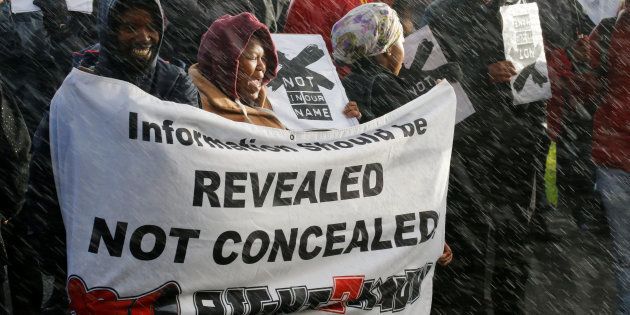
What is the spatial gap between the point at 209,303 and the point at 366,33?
2291mm

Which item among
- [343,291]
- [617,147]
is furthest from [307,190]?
[617,147]

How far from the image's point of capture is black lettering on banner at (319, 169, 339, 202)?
14.9 feet

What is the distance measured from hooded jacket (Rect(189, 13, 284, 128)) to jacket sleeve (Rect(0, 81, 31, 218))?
87 cm

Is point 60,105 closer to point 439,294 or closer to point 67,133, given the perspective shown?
point 67,133

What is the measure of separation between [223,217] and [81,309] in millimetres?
637

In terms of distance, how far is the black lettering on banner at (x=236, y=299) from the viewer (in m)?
4.26

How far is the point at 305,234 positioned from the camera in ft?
14.7

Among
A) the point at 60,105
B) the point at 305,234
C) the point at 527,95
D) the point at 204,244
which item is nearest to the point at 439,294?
the point at 527,95

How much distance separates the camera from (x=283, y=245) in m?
4.41

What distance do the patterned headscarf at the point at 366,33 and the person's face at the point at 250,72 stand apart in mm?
963

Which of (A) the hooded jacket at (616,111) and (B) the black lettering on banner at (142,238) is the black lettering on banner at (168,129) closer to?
(B) the black lettering on banner at (142,238)

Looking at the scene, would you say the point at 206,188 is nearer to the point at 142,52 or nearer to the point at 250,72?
the point at 142,52

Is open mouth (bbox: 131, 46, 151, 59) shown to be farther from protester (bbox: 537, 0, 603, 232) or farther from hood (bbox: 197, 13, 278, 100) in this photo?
protester (bbox: 537, 0, 603, 232)

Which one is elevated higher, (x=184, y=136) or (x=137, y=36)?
(x=137, y=36)
